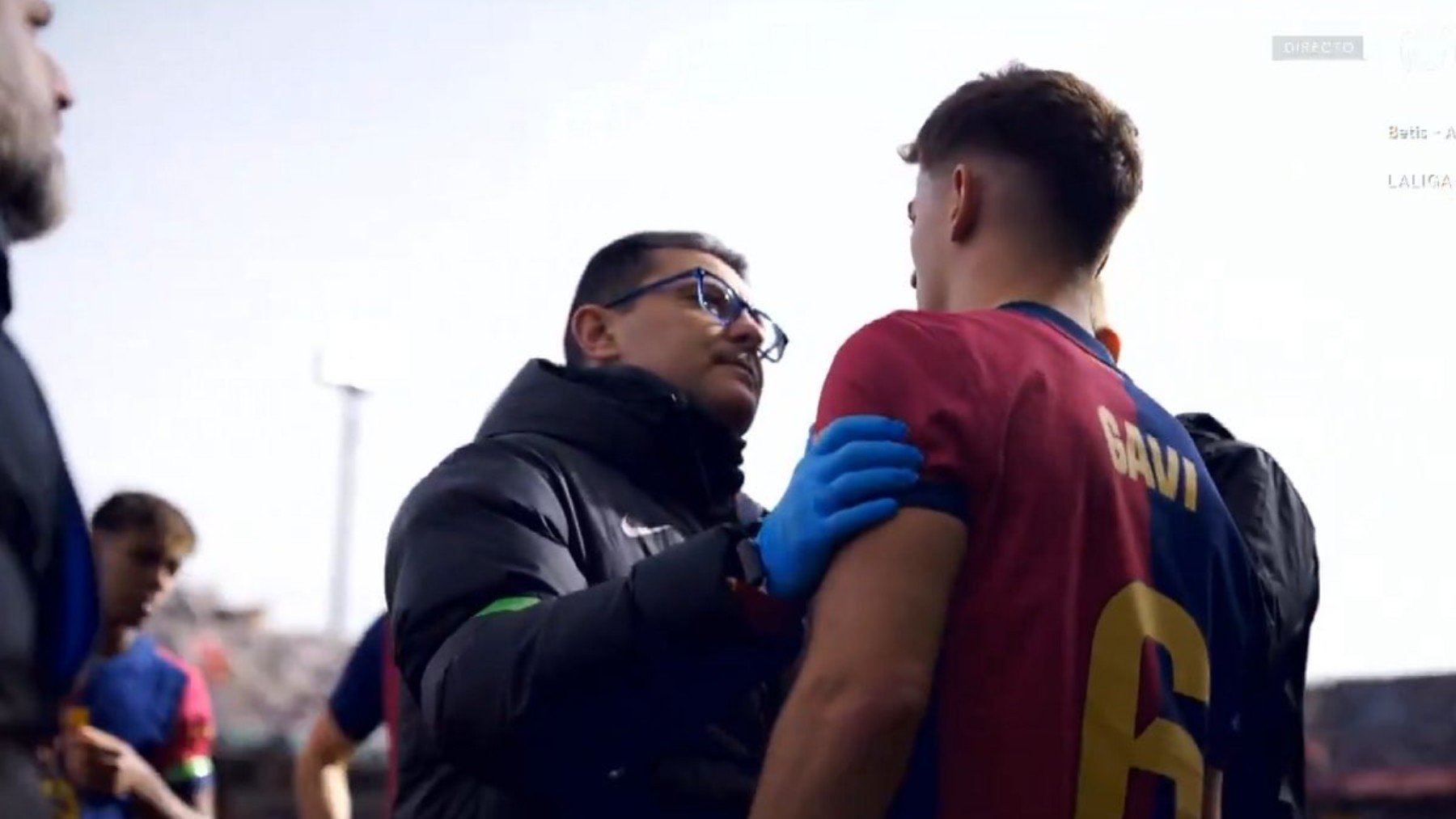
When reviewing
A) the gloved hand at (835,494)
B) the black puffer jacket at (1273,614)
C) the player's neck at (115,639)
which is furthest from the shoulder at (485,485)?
the player's neck at (115,639)

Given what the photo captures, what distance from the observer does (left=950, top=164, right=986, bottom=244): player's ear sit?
2.57m

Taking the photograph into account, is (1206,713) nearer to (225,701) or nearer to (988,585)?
(988,585)

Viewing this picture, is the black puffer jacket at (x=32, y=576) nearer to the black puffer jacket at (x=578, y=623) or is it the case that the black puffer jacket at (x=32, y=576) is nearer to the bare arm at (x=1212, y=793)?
the black puffer jacket at (x=578, y=623)

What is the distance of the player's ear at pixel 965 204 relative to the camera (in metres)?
2.57

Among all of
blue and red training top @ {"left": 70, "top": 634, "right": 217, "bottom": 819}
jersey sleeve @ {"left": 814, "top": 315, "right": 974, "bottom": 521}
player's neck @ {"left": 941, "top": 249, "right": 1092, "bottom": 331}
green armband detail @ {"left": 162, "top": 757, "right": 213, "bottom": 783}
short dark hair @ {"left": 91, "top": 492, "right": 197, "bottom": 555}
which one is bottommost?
green armband detail @ {"left": 162, "top": 757, "right": 213, "bottom": 783}

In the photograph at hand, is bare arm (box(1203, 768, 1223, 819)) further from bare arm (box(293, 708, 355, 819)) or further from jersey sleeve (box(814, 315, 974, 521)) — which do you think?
bare arm (box(293, 708, 355, 819))

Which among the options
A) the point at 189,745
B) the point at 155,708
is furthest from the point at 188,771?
the point at 155,708

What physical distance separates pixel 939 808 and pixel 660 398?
109cm

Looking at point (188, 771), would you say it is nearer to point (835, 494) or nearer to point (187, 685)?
point (187, 685)

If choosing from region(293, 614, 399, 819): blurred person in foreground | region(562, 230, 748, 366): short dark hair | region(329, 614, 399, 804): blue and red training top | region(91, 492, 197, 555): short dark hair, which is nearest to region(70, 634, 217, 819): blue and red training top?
region(91, 492, 197, 555): short dark hair

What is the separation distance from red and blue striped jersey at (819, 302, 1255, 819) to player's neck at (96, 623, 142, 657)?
354 centimetres

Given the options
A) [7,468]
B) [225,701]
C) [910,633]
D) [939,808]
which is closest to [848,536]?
[910,633]

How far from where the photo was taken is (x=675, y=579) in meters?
2.52

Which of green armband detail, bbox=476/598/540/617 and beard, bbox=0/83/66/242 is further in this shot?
green armband detail, bbox=476/598/540/617
